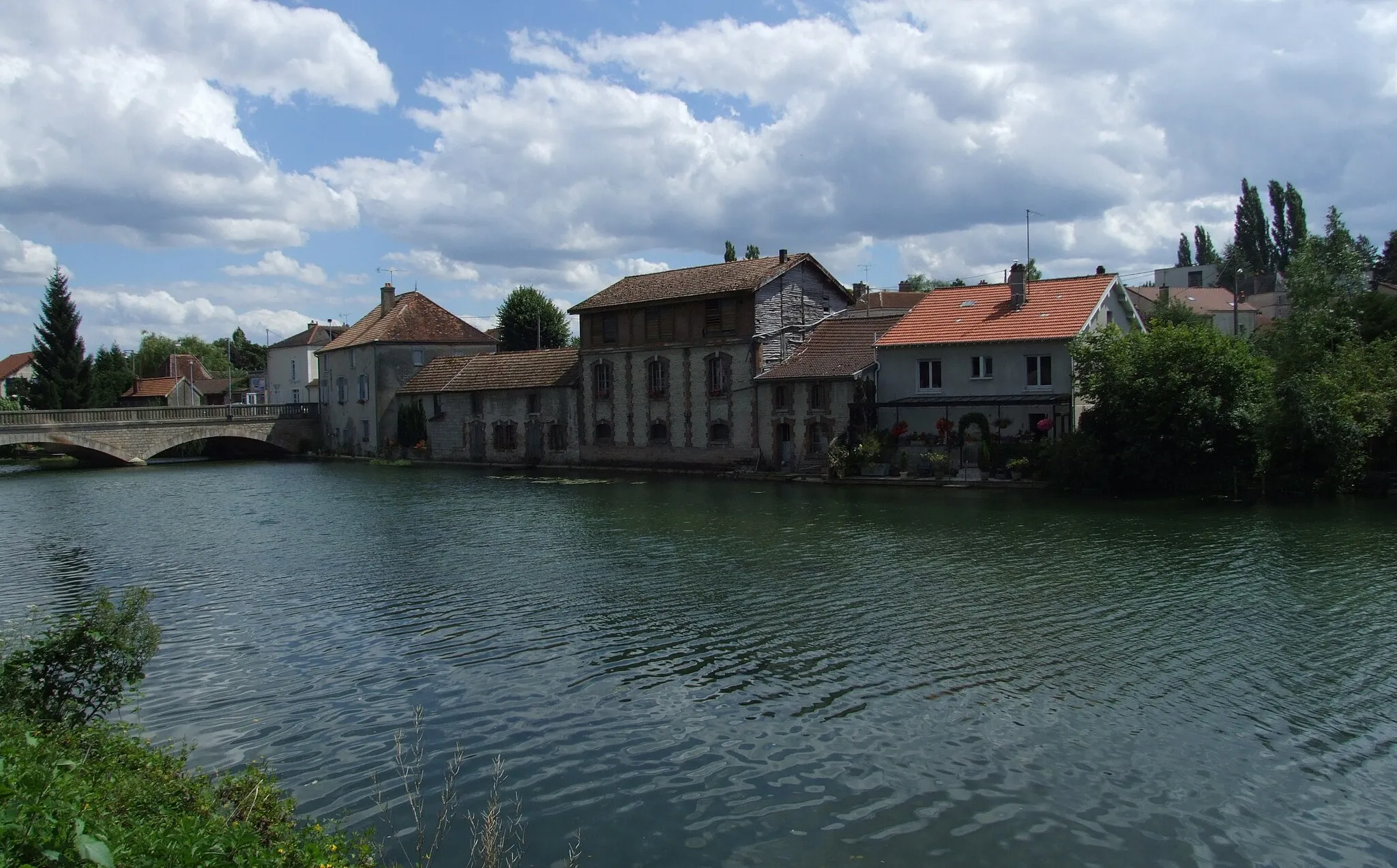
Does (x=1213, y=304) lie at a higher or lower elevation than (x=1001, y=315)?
higher

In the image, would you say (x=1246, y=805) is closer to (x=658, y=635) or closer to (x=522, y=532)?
(x=658, y=635)

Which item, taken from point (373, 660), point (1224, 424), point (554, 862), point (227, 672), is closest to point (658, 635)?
point (373, 660)

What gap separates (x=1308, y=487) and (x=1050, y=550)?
14660 mm

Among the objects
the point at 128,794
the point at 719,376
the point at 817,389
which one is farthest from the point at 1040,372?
the point at 128,794

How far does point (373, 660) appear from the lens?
A: 16.5 m

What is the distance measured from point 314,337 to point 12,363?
54.4 m

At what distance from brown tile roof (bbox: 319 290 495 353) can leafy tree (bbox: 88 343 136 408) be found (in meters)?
22.5

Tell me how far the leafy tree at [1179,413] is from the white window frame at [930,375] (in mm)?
7824

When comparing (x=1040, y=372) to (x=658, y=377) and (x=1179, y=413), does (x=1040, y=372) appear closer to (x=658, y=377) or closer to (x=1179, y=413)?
(x=1179, y=413)

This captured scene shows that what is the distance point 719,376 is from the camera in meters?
50.7

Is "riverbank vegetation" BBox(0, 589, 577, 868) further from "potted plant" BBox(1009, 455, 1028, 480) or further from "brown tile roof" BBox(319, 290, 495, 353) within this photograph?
"brown tile roof" BBox(319, 290, 495, 353)

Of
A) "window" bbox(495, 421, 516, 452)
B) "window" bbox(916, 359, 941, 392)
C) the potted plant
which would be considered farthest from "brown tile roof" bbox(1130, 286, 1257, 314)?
"window" bbox(495, 421, 516, 452)

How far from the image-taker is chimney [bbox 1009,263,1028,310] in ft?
145

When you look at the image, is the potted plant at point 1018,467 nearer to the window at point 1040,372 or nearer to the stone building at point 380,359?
the window at point 1040,372
